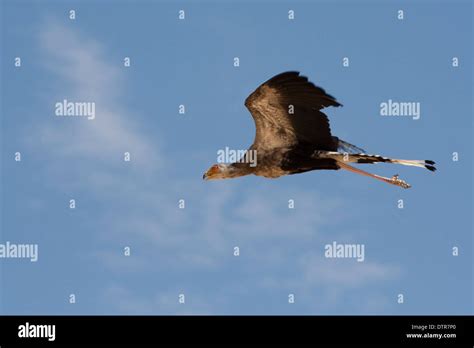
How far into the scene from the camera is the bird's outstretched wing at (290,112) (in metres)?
19.9

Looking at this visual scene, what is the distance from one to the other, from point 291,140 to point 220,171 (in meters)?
2.04

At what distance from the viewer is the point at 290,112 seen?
2072cm

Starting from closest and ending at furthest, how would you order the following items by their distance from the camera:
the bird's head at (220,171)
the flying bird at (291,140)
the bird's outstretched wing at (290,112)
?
1. the bird's outstretched wing at (290,112)
2. the flying bird at (291,140)
3. the bird's head at (220,171)

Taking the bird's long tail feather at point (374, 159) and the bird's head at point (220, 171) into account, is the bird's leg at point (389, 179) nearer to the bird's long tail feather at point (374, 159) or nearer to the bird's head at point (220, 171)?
the bird's long tail feather at point (374, 159)

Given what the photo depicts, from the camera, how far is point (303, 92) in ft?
65.8

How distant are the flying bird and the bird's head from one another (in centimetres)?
2

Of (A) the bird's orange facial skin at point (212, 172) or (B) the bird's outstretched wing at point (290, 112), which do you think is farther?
(A) the bird's orange facial skin at point (212, 172)

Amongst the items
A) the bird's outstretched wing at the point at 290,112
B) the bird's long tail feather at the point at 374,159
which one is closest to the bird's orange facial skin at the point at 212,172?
the bird's outstretched wing at the point at 290,112

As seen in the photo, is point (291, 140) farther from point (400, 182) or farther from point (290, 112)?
point (400, 182)

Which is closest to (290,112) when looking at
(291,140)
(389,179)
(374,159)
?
(291,140)

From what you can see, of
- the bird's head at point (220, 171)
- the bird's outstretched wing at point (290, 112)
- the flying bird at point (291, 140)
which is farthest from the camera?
the bird's head at point (220, 171)

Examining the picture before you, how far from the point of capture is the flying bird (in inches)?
802
